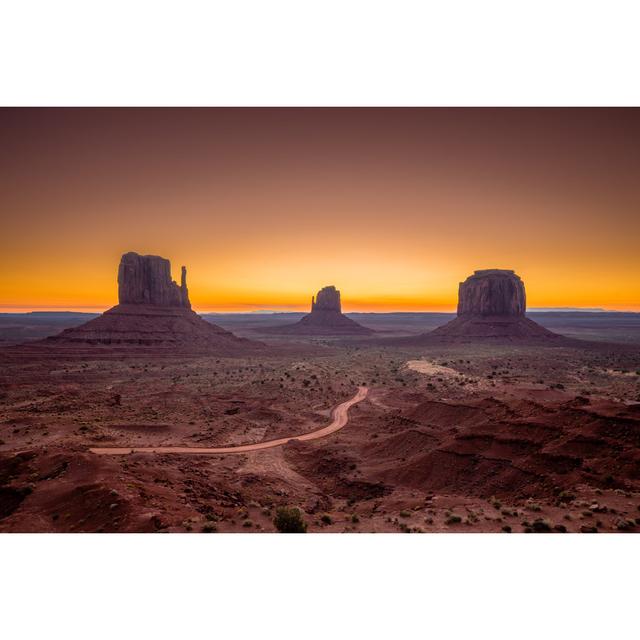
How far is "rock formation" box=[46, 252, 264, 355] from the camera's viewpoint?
6856 centimetres

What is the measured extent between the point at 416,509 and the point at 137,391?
3728cm

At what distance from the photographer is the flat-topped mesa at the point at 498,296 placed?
105m

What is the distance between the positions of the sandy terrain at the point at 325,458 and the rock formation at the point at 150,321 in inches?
1109

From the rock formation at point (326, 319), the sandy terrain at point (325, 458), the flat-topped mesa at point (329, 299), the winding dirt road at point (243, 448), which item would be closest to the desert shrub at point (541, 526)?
the sandy terrain at point (325, 458)

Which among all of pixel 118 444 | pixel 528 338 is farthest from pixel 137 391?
pixel 528 338

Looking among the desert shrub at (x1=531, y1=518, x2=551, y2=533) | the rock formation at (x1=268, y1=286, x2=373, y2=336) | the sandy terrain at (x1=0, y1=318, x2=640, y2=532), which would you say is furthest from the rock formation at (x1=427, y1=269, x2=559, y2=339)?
the desert shrub at (x1=531, y1=518, x2=551, y2=533)

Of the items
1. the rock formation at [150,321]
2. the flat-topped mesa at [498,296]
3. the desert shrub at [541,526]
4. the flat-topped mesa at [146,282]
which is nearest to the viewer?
the desert shrub at [541,526]

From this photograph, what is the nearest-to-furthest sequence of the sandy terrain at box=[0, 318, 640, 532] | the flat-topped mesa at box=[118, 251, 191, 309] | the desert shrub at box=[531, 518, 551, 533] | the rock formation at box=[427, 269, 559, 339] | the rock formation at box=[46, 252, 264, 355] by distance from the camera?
the desert shrub at box=[531, 518, 551, 533] < the sandy terrain at box=[0, 318, 640, 532] < the rock formation at box=[46, 252, 264, 355] < the flat-topped mesa at box=[118, 251, 191, 309] < the rock formation at box=[427, 269, 559, 339]

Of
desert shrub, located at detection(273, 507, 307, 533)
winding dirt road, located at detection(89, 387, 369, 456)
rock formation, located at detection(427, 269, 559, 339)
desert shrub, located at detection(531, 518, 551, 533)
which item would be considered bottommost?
winding dirt road, located at detection(89, 387, 369, 456)

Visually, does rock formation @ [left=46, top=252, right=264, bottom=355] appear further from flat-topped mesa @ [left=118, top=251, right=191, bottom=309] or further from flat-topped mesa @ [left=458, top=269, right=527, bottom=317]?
flat-topped mesa @ [left=458, top=269, right=527, bottom=317]

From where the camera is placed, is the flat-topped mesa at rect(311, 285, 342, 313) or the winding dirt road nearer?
the winding dirt road

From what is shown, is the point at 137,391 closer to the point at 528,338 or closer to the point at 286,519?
the point at 286,519

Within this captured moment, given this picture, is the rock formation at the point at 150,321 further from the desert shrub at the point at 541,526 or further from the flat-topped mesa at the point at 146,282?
the desert shrub at the point at 541,526

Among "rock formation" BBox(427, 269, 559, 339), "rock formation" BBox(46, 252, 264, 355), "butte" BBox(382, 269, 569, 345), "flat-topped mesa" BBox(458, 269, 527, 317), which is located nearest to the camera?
"rock formation" BBox(46, 252, 264, 355)
